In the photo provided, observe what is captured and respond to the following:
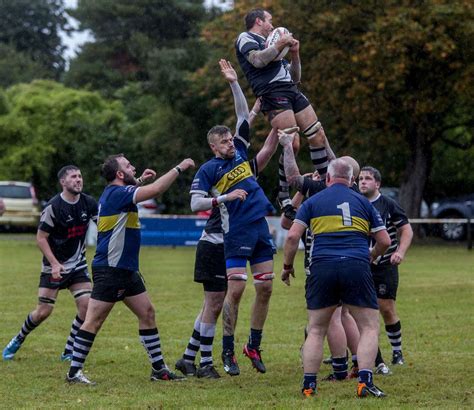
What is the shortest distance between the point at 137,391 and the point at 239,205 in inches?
89.0

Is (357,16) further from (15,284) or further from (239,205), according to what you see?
(239,205)

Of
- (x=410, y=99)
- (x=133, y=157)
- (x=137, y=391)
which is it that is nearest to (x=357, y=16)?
(x=410, y=99)

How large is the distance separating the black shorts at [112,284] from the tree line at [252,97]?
23830 millimetres

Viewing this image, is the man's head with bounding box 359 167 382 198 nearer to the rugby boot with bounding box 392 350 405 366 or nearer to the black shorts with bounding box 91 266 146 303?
the rugby boot with bounding box 392 350 405 366

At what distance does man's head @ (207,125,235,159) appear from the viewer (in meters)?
11.7

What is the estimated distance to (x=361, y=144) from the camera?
38719mm

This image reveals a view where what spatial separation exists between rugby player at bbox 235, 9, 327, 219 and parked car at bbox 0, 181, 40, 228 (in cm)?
3175

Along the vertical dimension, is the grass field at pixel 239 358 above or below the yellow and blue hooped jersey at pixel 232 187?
below

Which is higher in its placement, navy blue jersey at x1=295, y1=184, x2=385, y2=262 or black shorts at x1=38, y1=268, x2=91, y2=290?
navy blue jersey at x1=295, y1=184, x2=385, y2=262

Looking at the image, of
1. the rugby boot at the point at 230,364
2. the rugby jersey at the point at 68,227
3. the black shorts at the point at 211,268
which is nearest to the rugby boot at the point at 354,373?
the rugby boot at the point at 230,364

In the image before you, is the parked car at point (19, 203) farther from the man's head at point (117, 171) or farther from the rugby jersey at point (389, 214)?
the man's head at point (117, 171)

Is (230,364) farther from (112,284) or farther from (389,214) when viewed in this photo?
(389,214)

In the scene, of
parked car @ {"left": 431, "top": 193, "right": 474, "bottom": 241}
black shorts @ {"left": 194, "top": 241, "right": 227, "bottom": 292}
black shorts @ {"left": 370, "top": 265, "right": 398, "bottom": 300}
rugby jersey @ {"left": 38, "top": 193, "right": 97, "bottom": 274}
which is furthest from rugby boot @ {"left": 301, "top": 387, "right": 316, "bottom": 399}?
parked car @ {"left": 431, "top": 193, "right": 474, "bottom": 241}

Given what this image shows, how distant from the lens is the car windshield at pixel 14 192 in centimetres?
4284
